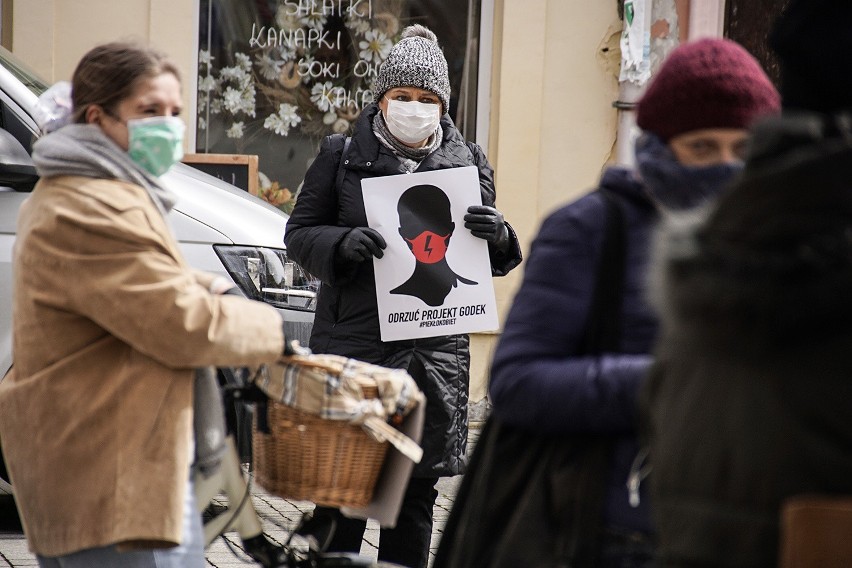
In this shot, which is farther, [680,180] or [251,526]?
[251,526]

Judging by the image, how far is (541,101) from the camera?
8992 millimetres

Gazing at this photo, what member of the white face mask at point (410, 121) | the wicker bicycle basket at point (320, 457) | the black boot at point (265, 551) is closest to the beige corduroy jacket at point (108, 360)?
the wicker bicycle basket at point (320, 457)

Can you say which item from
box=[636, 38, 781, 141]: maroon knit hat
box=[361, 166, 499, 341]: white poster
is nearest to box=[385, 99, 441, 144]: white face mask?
box=[361, 166, 499, 341]: white poster

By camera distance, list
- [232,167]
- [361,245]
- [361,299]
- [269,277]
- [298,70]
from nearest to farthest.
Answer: [361,245] → [361,299] → [269,277] → [232,167] → [298,70]

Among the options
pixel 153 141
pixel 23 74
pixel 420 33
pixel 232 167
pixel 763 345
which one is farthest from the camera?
pixel 232 167

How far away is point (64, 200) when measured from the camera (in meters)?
2.79

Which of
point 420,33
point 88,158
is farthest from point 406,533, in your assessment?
point 88,158

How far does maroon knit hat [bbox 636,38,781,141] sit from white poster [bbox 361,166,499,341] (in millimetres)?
2012

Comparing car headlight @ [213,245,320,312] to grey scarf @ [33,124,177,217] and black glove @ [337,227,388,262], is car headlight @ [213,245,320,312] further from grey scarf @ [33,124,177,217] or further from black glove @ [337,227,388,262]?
grey scarf @ [33,124,177,217]

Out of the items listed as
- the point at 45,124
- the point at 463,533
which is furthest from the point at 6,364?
the point at 463,533

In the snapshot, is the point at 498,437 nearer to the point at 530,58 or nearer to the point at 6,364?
the point at 6,364

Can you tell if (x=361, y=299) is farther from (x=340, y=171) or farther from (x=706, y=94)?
(x=706, y=94)

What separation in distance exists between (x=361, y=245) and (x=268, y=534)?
7.00 ft

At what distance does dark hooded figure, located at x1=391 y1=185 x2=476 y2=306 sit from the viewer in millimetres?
4430
